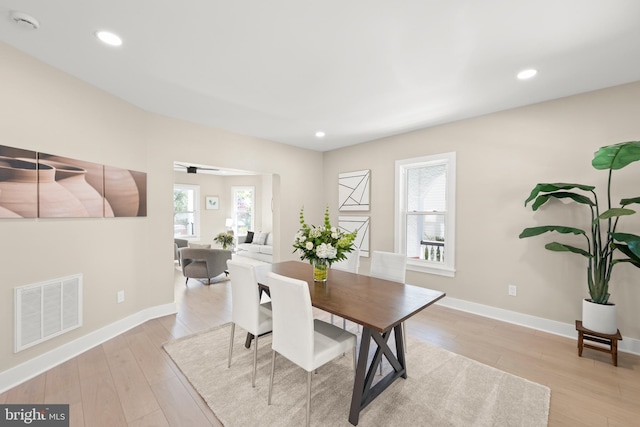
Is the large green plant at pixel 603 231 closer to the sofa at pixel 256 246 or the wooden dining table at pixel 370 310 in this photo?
the wooden dining table at pixel 370 310

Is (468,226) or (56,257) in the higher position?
(468,226)

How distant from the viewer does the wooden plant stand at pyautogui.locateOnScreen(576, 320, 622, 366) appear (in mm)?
2287

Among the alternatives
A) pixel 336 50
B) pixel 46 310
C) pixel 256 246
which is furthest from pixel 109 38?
pixel 256 246

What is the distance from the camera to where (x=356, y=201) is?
4891mm

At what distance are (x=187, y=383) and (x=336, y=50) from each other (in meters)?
2.91

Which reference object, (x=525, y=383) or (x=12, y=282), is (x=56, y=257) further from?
(x=525, y=383)

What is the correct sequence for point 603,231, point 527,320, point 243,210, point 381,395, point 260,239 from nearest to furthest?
point 381,395, point 603,231, point 527,320, point 260,239, point 243,210

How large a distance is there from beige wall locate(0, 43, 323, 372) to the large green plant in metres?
4.09

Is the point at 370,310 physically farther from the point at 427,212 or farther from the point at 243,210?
Answer: the point at 243,210

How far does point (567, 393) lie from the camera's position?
6.50ft

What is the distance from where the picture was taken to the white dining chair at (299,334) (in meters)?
1.62

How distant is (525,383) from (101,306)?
4.05 meters

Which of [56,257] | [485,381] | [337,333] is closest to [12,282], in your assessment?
[56,257]

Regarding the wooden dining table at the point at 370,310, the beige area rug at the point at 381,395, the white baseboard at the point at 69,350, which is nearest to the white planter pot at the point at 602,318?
the beige area rug at the point at 381,395
